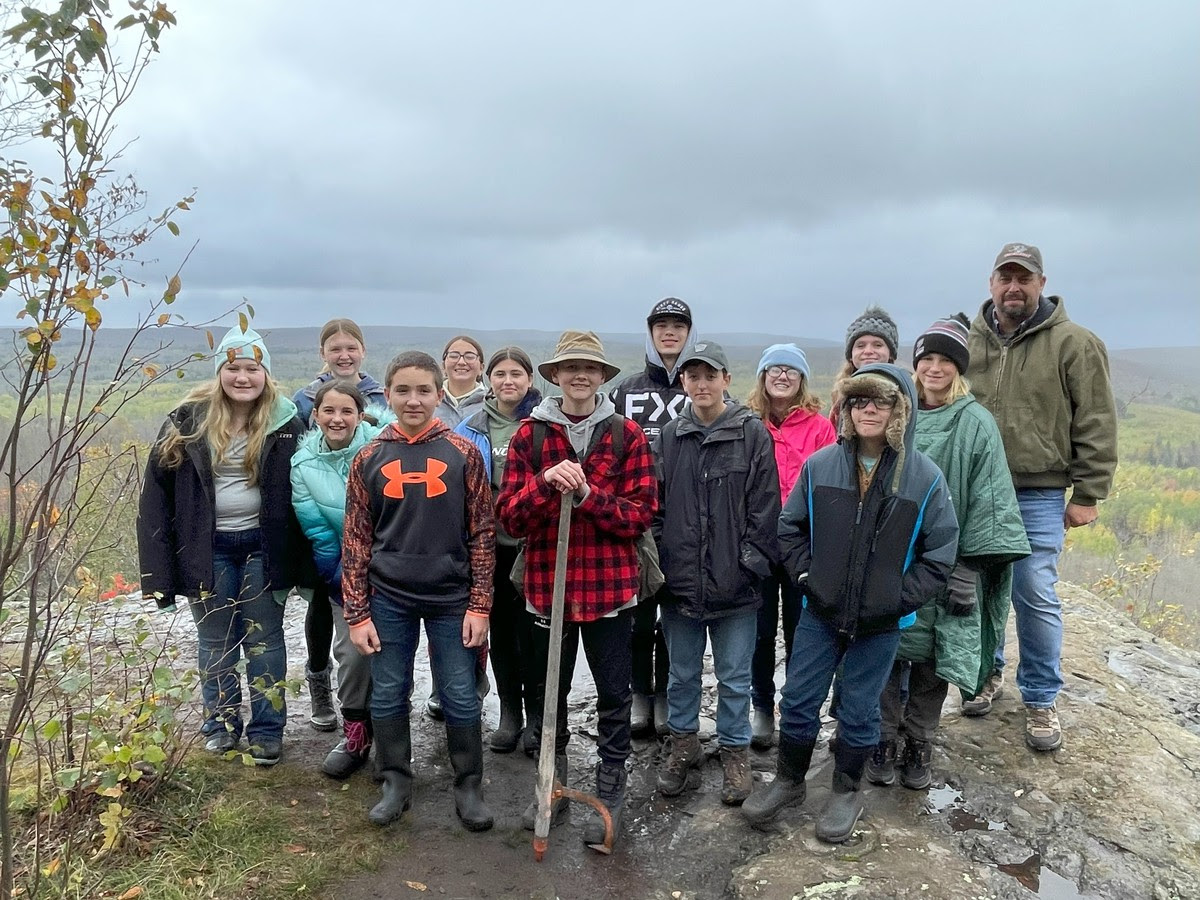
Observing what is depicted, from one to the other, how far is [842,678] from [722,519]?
1.04 meters

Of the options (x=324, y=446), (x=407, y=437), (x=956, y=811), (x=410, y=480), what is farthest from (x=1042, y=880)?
(x=324, y=446)

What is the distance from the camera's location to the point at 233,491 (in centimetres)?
416

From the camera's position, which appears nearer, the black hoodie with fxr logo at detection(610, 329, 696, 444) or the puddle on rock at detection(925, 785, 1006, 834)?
the puddle on rock at detection(925, 785, 1006, 834)

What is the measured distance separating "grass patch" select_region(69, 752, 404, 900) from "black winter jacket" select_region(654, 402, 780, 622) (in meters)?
1.99

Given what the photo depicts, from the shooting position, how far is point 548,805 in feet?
11.9

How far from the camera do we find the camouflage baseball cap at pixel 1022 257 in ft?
14.4

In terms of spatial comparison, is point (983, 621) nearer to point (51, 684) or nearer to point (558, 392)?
point (558, 392)

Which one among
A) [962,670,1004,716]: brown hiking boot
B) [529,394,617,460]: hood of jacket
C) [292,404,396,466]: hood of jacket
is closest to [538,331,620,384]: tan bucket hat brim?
[529,394,617,460]: hood of jacket

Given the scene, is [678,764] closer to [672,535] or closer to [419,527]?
[672,535]

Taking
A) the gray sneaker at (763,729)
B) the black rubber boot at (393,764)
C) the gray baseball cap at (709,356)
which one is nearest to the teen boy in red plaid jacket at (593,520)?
the gray baseball cap at (709,356)

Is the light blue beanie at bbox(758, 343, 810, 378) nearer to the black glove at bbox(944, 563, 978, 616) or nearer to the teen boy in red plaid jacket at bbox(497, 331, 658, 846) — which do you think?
the teen boy in red plaid jacket at bbox(497, 331, 658, 846)

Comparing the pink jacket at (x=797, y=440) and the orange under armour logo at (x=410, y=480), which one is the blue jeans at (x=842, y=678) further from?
the orange under armour logo at (x=410, y=480)

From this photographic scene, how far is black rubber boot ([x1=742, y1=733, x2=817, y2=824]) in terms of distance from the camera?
12.7 ft

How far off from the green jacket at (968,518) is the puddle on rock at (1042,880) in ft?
2.63
